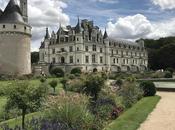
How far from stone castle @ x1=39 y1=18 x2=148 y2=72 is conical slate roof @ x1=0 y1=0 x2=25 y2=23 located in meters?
10.8

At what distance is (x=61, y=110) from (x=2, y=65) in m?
30.3

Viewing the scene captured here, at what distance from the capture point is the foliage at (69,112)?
22.5 feet

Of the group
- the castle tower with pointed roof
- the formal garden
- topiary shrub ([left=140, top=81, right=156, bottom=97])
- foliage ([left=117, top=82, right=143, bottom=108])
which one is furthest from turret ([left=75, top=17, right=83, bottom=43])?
the formal garden

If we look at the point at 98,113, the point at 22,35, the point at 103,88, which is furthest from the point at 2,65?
the point at 98,113

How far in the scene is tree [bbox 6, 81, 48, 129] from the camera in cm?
696

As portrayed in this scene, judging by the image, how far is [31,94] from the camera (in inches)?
278

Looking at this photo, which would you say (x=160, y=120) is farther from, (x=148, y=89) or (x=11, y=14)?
(x=11, y=14)

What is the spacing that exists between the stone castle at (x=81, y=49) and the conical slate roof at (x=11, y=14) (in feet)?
35.3

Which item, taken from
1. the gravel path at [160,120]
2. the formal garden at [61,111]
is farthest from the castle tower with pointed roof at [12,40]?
the gravel path at [160,120]

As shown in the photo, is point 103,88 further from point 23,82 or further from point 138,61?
point 138,61

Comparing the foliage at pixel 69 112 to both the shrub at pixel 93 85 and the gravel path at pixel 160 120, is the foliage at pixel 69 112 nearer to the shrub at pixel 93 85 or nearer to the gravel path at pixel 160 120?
the gravel path at pixel 160 120

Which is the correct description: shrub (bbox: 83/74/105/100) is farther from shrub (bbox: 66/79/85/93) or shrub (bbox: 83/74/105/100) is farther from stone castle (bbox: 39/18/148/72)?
stone castle (bbox: 39/18/148/72)

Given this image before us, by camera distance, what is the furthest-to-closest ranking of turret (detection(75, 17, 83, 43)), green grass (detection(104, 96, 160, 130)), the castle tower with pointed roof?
turret (detection(75, 17, 83, 43)), the castle tower with pointed roof, green grass (detection(104, 96, 160, 130))

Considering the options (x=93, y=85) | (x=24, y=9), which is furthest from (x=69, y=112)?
(x=24, y=9)
